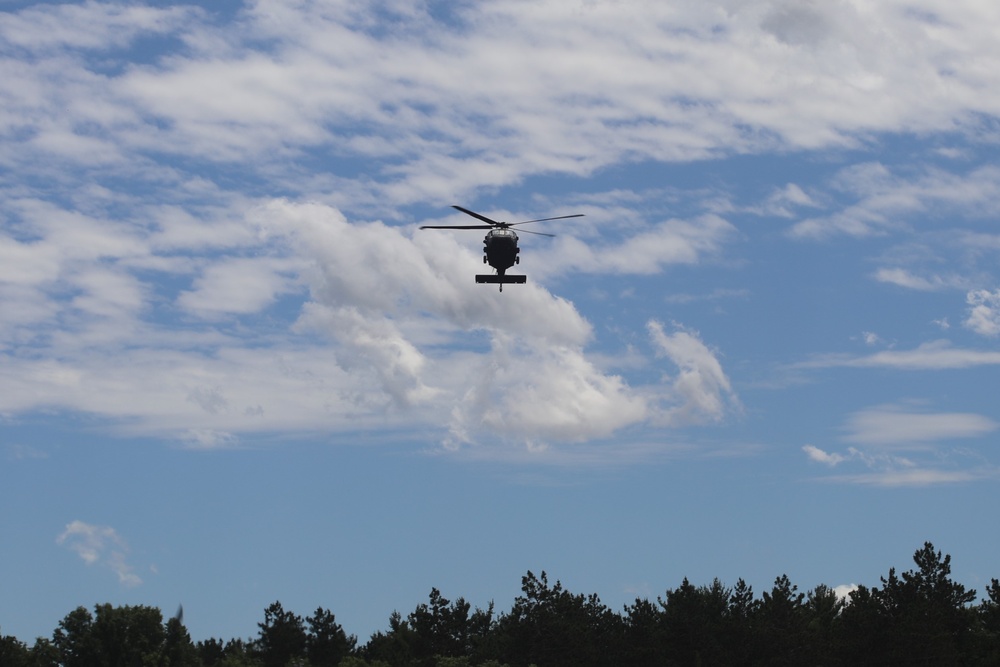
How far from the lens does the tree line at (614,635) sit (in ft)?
322

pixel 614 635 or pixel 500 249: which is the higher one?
pixel 500 249

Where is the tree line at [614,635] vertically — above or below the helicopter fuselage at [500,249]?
below

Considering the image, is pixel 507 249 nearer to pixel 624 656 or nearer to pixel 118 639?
pixel 624 656

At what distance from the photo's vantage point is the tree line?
98.1 metres

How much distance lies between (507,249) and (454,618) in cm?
5273

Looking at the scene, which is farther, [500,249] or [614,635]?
[614,635]

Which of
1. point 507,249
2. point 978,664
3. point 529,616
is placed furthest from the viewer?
point 529,616

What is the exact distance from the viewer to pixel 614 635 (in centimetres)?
10862

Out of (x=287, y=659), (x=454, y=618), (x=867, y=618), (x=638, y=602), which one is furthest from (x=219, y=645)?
(x=867, y=618)

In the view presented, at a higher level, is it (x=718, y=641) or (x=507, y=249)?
(x=507, y=249)

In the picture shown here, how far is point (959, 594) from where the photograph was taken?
10281cm

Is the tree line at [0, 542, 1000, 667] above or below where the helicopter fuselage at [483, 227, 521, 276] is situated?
below

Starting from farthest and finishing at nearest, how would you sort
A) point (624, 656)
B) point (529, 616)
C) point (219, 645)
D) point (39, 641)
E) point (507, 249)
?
point (219, 645)
point (39, 641)
point (529, 616)
point (624, 656)
point (507, 249)

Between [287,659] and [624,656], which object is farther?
[287,659]
